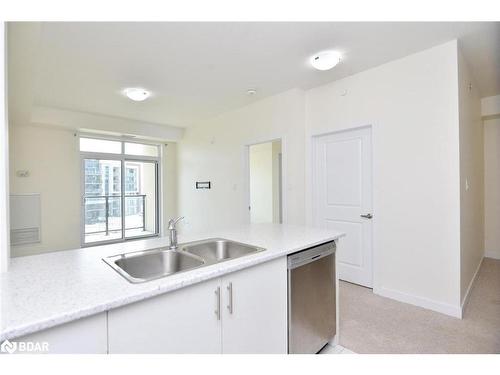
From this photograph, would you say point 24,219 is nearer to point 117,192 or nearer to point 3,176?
point 117,192

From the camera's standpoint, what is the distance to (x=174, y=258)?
1.62 metres

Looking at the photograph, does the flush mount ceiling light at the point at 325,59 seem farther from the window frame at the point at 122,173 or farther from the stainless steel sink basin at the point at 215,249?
the window frame at the point at 122,173

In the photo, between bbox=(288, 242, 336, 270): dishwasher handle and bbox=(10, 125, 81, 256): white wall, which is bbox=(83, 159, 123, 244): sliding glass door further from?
bbox=(288, 242, 336, 270): dishwasher handle

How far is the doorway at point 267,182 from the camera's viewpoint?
5.80m

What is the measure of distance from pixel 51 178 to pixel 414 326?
5847mm

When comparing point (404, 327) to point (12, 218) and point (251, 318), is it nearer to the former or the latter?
point (251, 318)

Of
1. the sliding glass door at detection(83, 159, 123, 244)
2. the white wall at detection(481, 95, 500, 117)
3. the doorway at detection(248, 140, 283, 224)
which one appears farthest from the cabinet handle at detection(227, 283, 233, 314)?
the sliding glass door at detection(83, 159, 123, 244)

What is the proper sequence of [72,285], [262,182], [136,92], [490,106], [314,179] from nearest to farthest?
[72,285] → [136,92] → [314,179] → [490,106] → [262,182]

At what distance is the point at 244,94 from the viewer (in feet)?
12.3

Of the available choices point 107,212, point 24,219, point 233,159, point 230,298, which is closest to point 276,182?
point 233,159

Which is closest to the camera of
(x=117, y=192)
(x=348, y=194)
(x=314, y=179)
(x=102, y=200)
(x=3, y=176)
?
(x=3, y=176)
